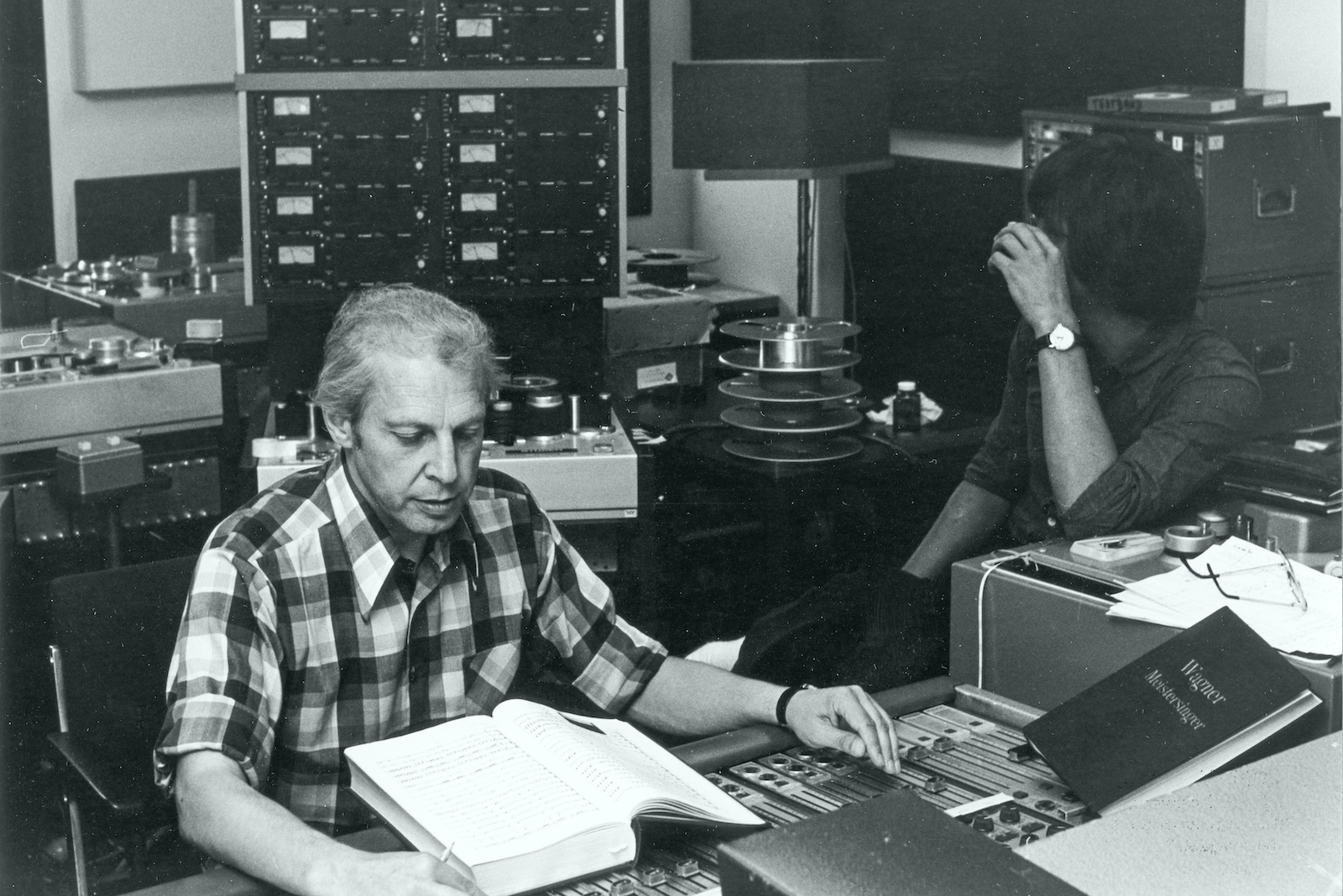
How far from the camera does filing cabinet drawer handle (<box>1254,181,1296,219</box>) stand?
241 centimetres

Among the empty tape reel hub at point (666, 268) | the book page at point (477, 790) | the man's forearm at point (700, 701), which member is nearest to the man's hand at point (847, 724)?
the man's forearm at point (700, 701)

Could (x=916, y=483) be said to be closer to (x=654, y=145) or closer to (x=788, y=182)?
(x=788, y=182)

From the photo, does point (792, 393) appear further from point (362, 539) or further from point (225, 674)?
point (225, 674)

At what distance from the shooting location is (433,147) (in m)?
3.02

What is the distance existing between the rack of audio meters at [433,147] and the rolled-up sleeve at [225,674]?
158 cm

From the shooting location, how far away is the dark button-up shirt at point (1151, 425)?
2086mm

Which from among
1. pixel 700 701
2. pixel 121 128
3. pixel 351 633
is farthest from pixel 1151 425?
pixel 121 128

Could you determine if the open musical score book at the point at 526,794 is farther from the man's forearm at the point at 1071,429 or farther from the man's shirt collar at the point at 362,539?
the man's forearm at the point at 1071,429

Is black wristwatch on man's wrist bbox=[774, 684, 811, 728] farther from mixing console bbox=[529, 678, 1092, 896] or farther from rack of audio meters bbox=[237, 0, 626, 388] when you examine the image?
rack of audio meters bbox=[237, 0, 626, 388]

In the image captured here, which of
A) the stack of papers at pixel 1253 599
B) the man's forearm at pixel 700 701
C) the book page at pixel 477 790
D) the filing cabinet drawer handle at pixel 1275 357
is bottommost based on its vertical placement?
the man's forearm at pixel 700 701

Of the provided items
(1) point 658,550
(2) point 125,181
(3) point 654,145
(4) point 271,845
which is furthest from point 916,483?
(2) point 125,181

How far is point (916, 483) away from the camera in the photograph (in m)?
2.88

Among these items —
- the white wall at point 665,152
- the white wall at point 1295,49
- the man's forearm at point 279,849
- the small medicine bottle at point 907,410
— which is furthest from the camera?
the white wall at point 665,152

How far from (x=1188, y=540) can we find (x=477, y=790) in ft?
3.16
